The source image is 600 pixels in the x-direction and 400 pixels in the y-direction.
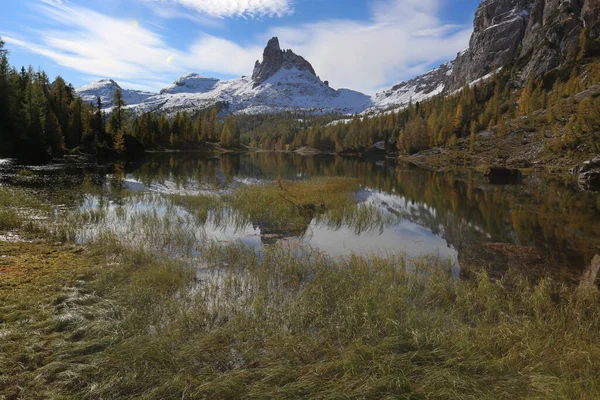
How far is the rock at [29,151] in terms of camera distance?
5691 cm

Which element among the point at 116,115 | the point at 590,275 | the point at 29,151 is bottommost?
the point at 590,275

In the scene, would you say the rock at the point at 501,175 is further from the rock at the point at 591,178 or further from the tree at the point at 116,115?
the tree at the point at 116,115

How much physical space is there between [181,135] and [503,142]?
386ft

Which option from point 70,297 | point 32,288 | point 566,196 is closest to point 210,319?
point 70,297

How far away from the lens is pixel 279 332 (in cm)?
800

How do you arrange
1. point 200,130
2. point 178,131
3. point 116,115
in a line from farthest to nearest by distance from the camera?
point 200,130
point 178,131
point 116,115

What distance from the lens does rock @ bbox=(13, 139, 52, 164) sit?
56.9 meters

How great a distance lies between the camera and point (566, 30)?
139125 mm

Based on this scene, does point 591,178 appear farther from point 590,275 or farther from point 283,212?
point 283,212

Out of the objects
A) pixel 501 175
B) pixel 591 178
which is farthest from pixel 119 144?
pixel 591 178

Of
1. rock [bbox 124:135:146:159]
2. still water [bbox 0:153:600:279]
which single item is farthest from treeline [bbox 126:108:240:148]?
still water [bbox 0:153:600:279]

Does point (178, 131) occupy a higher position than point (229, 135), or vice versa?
point (229, 135)

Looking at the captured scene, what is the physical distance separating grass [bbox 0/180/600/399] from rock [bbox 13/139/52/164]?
58.6 m

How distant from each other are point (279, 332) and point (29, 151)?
71.6 m
